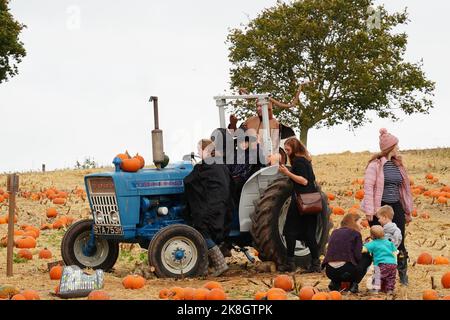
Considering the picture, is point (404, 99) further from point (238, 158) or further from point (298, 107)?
point (238, 158)

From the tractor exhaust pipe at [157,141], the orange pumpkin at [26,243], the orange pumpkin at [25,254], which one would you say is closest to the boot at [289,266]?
the tractor exhaust pipe at [157,141]

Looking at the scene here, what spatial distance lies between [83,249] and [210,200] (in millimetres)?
2118

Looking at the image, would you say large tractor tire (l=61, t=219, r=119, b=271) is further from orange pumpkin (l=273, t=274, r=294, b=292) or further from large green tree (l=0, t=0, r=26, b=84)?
large green tree (l=0, t=0, r=26, b=84)

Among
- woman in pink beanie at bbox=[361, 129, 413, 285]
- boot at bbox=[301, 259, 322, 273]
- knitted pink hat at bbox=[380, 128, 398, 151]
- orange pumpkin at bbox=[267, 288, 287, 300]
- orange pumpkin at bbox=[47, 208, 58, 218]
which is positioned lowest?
boot at bbox=[301, 259, 322, 273]

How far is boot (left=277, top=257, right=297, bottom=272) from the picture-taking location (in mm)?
10992

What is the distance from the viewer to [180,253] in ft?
34.3

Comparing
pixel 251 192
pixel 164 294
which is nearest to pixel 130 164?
pixel 251 192

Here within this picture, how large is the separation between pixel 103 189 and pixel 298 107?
→ 25.2 meters

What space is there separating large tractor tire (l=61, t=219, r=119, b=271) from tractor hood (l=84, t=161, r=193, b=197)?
835 mm

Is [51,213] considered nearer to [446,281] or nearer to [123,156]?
[123,156]

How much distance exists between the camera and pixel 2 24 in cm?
3425

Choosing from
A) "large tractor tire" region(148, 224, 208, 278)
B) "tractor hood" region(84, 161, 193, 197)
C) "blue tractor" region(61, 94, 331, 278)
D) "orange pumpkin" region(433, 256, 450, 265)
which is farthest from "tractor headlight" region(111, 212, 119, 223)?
"orange pumpkin" region(433, 256, 450, 265)
